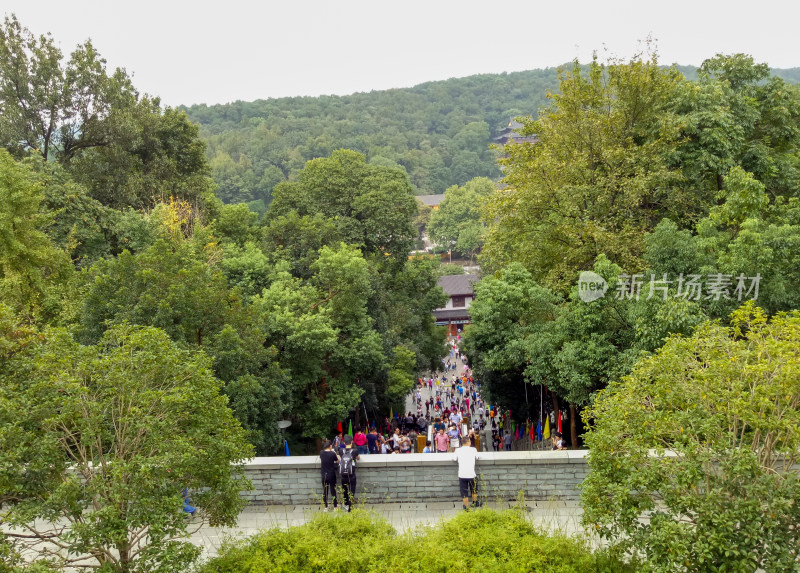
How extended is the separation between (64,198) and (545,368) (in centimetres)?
1402

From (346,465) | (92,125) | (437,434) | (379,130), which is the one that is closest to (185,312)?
(437,434)

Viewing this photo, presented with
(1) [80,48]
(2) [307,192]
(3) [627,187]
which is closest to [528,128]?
(3) [627,187]

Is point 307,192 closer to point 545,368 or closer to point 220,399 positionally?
point 545,368

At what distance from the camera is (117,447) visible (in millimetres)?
5363

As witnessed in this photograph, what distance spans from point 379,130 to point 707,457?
120 m

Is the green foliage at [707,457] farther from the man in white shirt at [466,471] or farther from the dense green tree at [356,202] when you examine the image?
the dense green tree at [356,202]

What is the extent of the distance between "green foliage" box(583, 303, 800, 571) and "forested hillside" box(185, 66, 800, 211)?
74.9 m

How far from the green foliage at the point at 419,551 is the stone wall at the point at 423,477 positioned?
6.96 ft

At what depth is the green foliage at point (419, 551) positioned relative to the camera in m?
5.16

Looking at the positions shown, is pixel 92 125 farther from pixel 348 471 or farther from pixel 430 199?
pixel 430 199

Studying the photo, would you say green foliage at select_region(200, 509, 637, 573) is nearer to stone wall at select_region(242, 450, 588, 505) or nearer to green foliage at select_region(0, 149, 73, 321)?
stone wall at select_region(242, 450, 588, 505)

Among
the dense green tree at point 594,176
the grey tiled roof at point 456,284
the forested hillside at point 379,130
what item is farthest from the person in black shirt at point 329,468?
the forested hillside at point 379,130

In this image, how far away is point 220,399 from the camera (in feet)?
19.6

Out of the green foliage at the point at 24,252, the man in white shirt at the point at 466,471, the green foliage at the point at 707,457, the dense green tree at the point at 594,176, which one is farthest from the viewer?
the dense green tree at the point at 594,176
